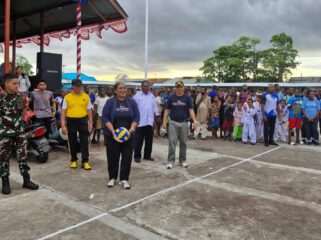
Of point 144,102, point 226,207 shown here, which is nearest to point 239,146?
point 144,102

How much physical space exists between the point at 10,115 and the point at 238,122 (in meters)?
7.61

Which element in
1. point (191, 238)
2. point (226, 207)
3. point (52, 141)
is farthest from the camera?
Result: point (52, 141)

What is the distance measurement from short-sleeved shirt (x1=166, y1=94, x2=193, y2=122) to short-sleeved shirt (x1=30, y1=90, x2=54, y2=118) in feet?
10.3

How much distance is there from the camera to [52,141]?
8.11 m

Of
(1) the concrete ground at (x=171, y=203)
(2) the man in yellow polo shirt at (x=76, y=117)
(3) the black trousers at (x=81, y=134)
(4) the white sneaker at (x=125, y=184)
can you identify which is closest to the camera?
(1) the concrete ground at (x=171, y=203)

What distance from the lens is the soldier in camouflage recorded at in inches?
186

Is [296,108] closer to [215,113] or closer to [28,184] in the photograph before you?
[215,113]

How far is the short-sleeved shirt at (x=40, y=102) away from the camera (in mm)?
7492

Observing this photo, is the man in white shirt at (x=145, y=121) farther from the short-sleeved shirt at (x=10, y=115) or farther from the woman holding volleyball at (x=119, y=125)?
the short-sleeved shirt at (x=10, y=115)

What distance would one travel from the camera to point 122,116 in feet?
16.9

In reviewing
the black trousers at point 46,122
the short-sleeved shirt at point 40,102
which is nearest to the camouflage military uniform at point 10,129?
the short-sleeved shirt at point 40,102

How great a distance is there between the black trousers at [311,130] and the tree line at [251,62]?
50166 mm

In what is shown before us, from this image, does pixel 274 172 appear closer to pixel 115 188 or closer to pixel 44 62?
pixel 115 188

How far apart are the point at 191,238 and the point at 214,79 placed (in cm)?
6507
